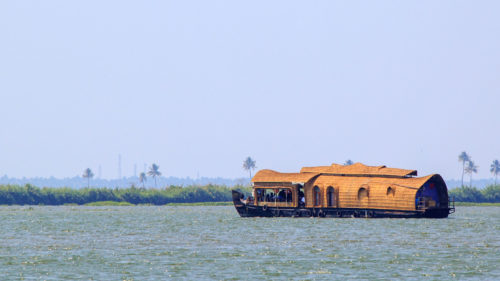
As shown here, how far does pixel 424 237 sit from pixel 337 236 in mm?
5912

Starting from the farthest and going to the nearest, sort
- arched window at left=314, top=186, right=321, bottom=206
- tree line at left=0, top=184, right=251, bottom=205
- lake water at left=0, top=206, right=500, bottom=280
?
1. tree line at left=0, top=184, right=251, bottom=205
2. arched window at left=314, top=186, right=321, bottom=206
3. lake water at left=0, top=206, right=500, bottom=280

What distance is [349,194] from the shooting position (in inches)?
3140

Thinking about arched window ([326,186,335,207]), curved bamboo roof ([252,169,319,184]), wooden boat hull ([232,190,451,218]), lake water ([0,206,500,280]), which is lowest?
lake water ([0,206,500,280])

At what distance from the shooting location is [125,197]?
488 ft

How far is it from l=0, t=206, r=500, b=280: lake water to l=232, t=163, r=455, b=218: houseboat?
3.73 meters

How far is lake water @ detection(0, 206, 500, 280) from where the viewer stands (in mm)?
37812

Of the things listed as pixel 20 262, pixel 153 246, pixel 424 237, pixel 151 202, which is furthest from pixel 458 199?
pixel 20 262

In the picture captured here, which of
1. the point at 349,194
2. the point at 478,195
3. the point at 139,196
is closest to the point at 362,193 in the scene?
the point at 349,194

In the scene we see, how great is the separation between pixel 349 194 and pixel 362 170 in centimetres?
351

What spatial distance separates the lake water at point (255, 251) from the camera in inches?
1489

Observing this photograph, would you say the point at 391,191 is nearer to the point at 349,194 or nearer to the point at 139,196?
the point at 349,194

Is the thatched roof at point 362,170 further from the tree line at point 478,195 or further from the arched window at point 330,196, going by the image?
the tree line at point 478,195

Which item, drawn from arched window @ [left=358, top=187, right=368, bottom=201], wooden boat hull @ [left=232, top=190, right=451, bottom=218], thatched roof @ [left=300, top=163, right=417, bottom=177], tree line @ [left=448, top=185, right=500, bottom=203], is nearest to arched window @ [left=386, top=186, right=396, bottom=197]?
wooden boat hull @ [left=232, top=190, right=451, bottom=218]

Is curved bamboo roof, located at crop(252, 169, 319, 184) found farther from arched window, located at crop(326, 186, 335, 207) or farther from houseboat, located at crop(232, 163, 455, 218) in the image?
arched window, located at crop(326, 186, 335, 207)
